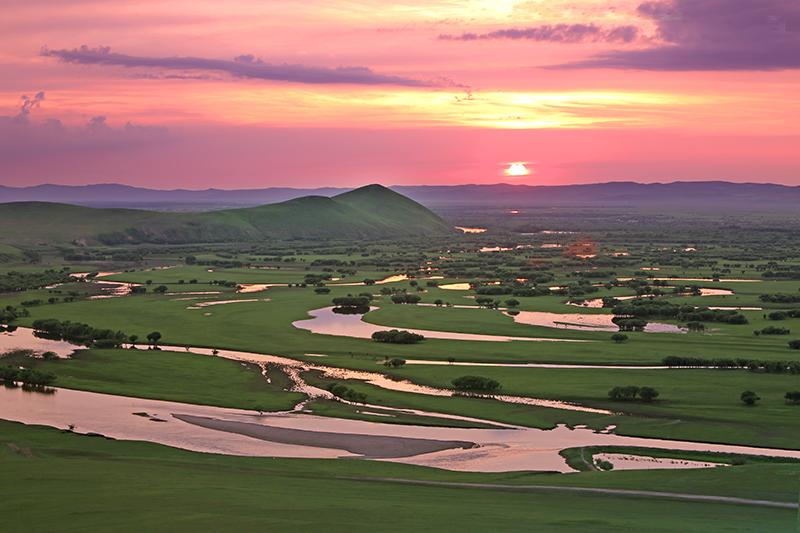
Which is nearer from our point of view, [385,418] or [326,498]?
[326,498]

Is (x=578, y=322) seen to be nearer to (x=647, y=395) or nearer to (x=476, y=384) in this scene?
(x=476, y=384)

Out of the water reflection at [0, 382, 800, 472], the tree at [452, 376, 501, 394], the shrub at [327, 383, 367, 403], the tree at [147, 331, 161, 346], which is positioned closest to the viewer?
the water reflection at [0, 382, 800, 472]

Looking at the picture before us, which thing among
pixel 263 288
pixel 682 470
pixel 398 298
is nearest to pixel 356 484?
pixel 682 470

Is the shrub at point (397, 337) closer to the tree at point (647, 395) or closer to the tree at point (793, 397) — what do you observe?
the tree at point (647, 395)

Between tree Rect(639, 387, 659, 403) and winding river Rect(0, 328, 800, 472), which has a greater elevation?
tree Rect(639, 387, 659, 403)

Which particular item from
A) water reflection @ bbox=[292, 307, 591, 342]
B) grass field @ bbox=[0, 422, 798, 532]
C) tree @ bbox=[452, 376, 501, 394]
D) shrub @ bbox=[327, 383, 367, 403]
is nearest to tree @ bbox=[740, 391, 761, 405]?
grass field @ bbox=[0, 422, 798, 532]

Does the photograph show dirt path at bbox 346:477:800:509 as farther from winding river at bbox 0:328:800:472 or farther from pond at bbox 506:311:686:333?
pond at bbox 506:311:686:333

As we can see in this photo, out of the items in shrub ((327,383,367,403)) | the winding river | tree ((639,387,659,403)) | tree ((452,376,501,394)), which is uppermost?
tree ((639,387,659,403))

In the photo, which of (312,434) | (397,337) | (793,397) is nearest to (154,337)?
(397,337)

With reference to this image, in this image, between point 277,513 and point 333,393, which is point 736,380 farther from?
point 277,513
